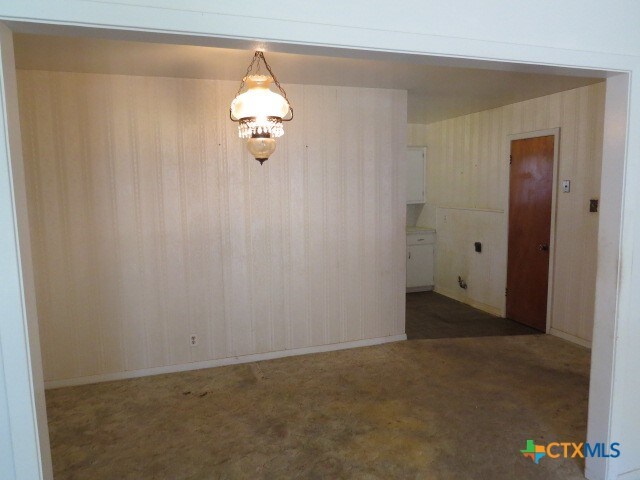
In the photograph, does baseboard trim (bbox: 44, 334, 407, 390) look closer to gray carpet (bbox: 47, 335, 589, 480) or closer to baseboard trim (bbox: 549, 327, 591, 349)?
gray carpet (bbox: 47, 335, 589, 480)

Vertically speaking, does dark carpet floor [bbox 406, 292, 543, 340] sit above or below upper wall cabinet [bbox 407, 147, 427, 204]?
below

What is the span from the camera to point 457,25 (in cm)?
191

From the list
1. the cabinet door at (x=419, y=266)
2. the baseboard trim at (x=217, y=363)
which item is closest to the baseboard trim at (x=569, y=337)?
the baseboard trim at (x=217, y=363)

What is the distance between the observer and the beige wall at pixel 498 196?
4266 mm

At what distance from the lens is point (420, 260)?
21.7ft

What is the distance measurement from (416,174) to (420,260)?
1245 millimetres

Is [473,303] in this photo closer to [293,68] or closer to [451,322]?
[451,322]

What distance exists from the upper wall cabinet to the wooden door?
67.0 inches

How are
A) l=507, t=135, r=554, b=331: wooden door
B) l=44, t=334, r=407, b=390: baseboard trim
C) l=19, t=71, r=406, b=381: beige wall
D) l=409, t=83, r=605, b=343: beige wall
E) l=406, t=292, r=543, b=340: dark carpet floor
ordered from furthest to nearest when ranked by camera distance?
l=406, t=292, r=543, b=340: dark carpet floor → l=507, t=135, r=554, b=331: wooden door → l=409, t=83, r=605, b=343: beige wall → l=44, t=334, r=407, b=390: baseboard trim → l=19, t=71, r=406, b=381: beige wall

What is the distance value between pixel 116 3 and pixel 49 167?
2.50 m

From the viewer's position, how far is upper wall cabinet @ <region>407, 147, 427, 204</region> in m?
6.61

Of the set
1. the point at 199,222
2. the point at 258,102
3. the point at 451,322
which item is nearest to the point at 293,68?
the point at 258,102

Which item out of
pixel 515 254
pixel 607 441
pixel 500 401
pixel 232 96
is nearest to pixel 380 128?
pixel 232 96

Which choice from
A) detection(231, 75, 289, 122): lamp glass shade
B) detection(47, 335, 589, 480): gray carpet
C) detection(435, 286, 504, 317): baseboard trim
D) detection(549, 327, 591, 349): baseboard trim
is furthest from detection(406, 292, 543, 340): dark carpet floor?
detection(231, 75, 289, 122): lamp glass shade
